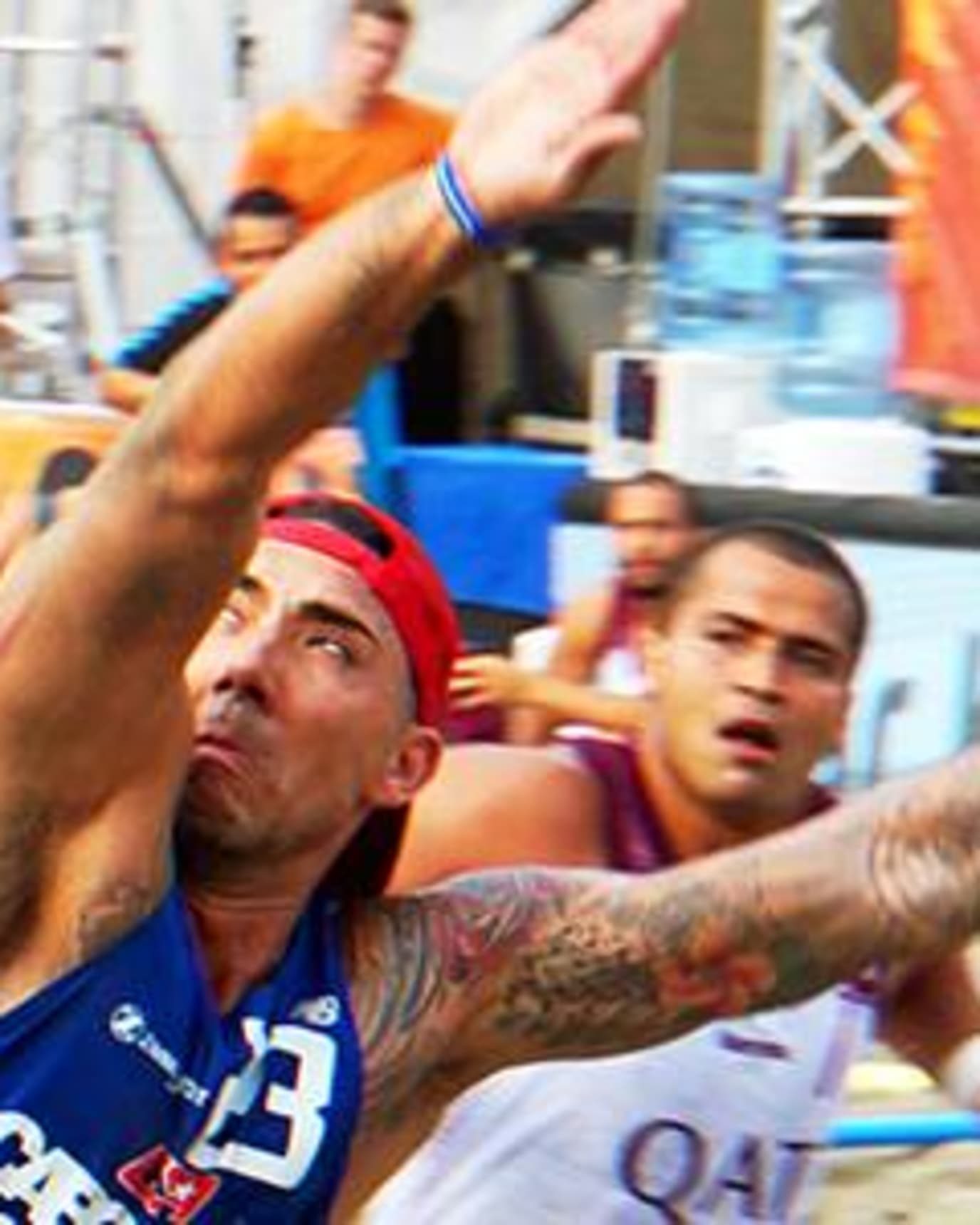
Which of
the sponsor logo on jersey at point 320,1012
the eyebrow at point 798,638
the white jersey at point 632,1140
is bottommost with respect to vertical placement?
the white jersey at point 632,1140

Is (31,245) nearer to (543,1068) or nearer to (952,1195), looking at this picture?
(952,1195)

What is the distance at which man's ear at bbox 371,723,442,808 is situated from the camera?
3.22 meters

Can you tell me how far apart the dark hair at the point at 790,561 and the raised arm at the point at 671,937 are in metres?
1.04

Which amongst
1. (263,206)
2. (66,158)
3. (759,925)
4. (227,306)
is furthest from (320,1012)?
(66,158)

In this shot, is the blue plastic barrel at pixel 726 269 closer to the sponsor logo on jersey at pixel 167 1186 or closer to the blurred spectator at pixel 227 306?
the blurred spectator at pixel 227 306

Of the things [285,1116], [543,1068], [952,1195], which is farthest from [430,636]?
[952,1195]

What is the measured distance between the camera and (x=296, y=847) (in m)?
3.09

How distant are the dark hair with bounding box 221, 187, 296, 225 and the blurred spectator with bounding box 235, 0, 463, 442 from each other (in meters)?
0.21

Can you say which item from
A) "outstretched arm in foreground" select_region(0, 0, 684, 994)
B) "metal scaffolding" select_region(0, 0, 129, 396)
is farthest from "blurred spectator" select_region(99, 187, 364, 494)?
"outstretched arm in foreground" select_region(0, 0, 684, 994)

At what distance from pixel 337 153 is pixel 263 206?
79 centimetres

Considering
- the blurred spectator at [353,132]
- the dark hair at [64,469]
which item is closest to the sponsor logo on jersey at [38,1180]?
the dark hair at [64,469]

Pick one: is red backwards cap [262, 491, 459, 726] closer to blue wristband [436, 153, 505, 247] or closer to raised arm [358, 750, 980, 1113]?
raised arm [358, 750, 980, 1113]

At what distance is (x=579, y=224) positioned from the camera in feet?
38.8

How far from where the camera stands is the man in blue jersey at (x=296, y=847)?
2.66 meters
